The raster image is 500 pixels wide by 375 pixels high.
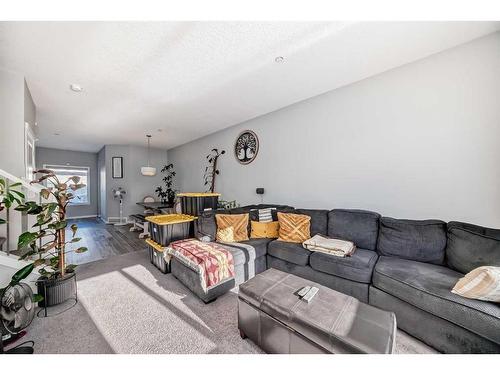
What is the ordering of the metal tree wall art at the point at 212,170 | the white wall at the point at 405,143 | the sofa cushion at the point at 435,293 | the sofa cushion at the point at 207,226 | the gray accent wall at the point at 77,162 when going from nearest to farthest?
the sofa cushion at the point at 435,293 → the white wall at the point at 405,143 → the sofa cushion at the point at 207,226 → the metal tree wall art at the point at 212,170 → the gray accent wall at the point at 77,162

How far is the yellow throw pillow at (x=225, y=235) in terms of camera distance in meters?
2.77

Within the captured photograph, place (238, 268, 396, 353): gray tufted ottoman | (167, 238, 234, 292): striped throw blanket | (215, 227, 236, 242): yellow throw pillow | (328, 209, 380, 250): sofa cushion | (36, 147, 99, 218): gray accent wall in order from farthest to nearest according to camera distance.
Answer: (36, 147, 99, 218): gray accent wall < (215, 227, 236, 242): yellow throw pillow < (328, 209, 380, 250): sofa cushion < (167, 238, 234, 292): striped throw blanket < (238, 268, 396, 353): gray tufted ottoman

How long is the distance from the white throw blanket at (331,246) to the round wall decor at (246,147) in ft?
7.15

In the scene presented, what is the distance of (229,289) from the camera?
2.31 meters

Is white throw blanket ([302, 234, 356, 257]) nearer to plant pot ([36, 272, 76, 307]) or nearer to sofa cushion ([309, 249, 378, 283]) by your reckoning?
sofa cushion ([309, 249, 378, 283])

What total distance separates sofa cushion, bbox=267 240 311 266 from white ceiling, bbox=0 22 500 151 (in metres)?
2.22

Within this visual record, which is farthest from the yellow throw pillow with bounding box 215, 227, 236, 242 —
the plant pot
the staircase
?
the staircase

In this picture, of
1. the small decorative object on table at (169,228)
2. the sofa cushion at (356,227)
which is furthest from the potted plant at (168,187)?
the sofa cushion at (356,227)

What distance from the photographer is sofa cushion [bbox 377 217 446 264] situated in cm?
190

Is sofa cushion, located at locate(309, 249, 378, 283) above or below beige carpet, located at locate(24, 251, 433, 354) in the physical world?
above

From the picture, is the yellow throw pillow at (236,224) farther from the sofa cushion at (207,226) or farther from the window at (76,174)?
the window at (76,174)

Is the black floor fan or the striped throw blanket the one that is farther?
the striped throw blanket

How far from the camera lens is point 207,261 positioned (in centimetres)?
211

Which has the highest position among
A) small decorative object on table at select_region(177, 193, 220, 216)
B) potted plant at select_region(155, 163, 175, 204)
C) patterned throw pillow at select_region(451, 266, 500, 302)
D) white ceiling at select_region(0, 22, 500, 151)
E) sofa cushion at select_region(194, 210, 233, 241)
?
white ceiling at select_region(0, 22, 500, 151)
